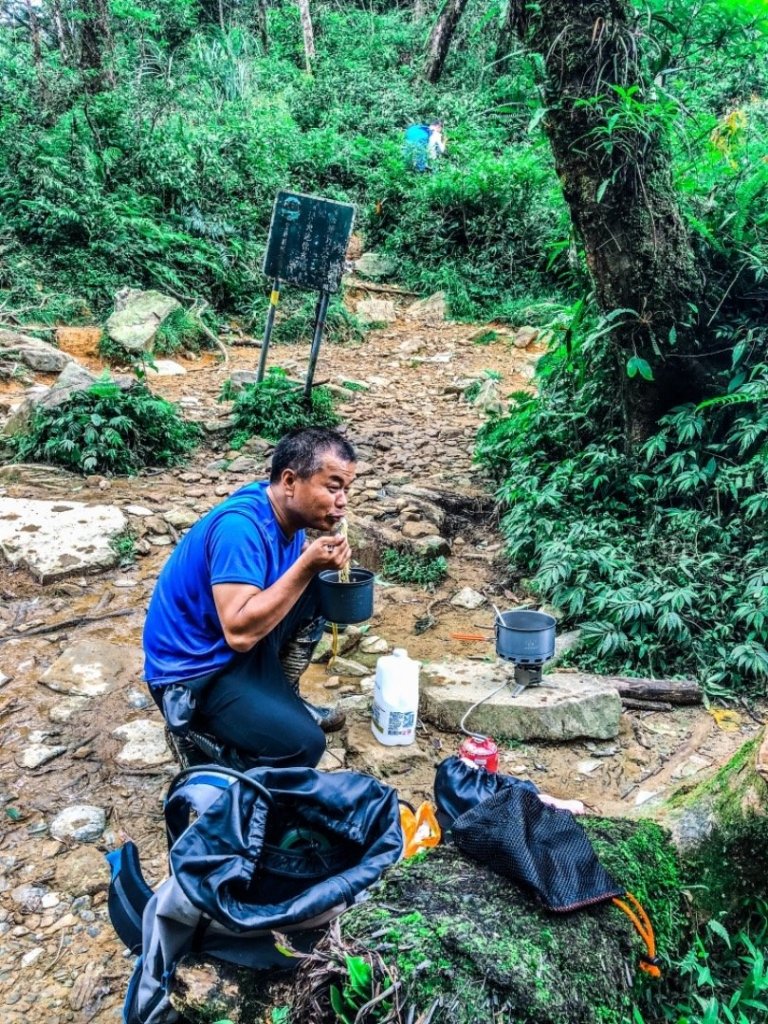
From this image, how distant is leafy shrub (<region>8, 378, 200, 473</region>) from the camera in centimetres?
588

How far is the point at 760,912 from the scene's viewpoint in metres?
1.89

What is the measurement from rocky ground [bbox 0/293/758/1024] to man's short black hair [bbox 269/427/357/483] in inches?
51.2

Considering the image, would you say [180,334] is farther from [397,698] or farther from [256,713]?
[256,713]

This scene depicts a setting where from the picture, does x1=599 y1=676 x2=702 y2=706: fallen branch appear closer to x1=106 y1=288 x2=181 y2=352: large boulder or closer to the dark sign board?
the dark sign board

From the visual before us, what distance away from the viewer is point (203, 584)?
7.79 feet

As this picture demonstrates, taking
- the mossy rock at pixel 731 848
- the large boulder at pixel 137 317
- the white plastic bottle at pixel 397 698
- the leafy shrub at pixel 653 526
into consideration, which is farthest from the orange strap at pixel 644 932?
the large boulder at pixel 137 317

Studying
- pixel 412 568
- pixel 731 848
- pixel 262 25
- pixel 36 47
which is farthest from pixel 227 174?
pixel 731 848

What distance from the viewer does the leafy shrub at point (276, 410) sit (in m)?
6.99

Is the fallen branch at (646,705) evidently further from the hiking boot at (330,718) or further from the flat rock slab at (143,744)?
the flat rock slab at (143,744)

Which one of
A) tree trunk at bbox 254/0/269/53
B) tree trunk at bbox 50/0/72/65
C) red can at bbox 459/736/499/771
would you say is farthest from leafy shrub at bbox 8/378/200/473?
tree trunk at bbox 254/0/269/53

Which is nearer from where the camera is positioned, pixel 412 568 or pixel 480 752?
pixel 480 752

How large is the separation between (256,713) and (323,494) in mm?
687

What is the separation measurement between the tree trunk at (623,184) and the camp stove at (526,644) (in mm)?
1736

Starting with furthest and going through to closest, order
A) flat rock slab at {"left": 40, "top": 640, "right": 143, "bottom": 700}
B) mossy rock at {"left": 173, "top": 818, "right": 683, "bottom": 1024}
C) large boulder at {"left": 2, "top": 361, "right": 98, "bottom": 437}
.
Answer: large boulder at {"left": 2, "top": 361, "right": 98, "bottom": 437}, flat rock slab at {"left": 40, "top": 640, "right": 143, "bottom": 700}, mossy rock at {"left": 173, "top": 818, "right": 683, "bottom": 1024}
